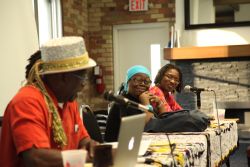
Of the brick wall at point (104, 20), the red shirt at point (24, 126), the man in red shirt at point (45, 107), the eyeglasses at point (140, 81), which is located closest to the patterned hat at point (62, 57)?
the man in red shirt at point (45, 107)

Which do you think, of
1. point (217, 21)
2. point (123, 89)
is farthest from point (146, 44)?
point (123, 89)

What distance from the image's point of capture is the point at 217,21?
6.13 metres

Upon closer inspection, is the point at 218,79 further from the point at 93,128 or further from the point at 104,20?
the point at 93,128

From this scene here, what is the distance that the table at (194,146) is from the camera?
2123 mm

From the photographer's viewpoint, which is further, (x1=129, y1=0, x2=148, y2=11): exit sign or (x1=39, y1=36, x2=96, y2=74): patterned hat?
(x1=129, y1=0, x2=148, y2=11): exit sign

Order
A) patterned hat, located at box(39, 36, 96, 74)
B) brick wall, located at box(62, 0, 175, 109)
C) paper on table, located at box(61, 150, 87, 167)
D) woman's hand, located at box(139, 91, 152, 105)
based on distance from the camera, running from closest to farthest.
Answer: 1. paper on table, located at box(61, 150, 87, 167)
2. patterned hat, located at box(39, 36, 96, 74)
3. woman's hand, located at box(139, 91, 152, 105)
4. brick wall, located at box(62, 0, 175, 109)

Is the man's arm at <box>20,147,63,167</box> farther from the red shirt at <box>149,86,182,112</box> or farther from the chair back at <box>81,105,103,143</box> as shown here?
the red shirt at <box>149,86,182,112</box>

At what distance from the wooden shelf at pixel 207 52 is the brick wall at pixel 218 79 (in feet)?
0.69

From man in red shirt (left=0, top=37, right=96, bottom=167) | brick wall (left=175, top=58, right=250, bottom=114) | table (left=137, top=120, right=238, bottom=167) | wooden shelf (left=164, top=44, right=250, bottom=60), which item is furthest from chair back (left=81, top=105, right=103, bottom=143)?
brick wall (left=175, top=58, right=250, bottom=114)

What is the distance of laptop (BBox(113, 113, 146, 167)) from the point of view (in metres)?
1.65

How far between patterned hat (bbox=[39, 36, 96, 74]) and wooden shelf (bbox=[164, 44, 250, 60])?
172 inches

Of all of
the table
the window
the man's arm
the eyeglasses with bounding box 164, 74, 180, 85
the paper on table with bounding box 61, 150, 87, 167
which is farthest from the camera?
the window

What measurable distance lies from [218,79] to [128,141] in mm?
4652

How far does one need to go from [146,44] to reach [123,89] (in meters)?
3.34
